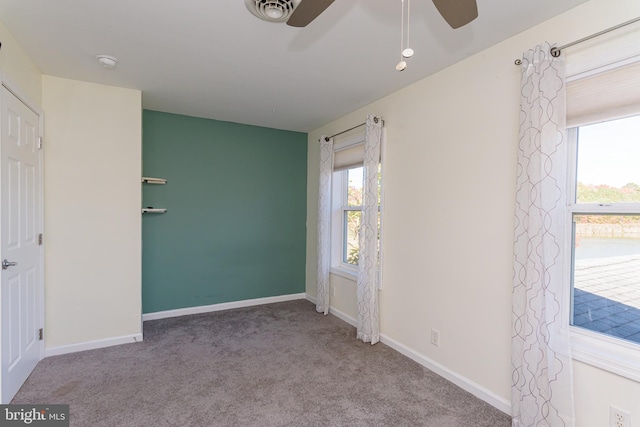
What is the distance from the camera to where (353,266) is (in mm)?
3947

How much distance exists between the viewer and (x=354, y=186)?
3.98m

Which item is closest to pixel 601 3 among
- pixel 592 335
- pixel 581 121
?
pixel 581 121

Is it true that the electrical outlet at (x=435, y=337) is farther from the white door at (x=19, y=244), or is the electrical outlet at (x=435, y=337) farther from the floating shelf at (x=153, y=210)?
the floating shelf at (x=153, y=210)

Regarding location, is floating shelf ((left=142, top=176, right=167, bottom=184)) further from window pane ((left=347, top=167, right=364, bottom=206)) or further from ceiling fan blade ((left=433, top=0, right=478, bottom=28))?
ceiling fan blade ((left=433, top=0, right=478, bottom=28))

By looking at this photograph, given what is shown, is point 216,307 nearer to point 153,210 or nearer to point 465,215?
point 153,210

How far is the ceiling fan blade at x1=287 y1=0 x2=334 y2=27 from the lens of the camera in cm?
125

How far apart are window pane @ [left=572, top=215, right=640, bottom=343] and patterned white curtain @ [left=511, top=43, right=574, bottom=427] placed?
6.8 inches

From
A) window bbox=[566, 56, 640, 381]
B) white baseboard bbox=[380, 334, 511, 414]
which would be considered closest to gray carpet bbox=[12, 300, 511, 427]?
white baseboard bbox=[380, 334, 511, 414]

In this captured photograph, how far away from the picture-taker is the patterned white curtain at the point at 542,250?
1.75 meters

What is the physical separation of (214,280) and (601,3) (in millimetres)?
4308

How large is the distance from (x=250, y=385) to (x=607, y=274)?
8.01 ft

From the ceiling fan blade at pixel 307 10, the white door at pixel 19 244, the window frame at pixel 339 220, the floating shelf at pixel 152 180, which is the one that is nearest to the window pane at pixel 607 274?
the ceiling fan blade at pixel 307 10

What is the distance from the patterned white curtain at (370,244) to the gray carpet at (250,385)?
0.65 ft

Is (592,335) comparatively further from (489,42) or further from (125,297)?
(125,297)
